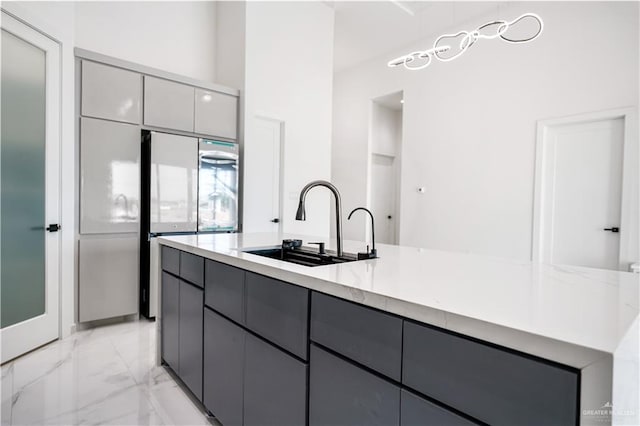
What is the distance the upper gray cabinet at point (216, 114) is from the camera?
3684 mm

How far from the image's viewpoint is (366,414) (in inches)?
37.9

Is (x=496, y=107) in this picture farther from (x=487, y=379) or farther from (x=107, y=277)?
(x=107, y=277)

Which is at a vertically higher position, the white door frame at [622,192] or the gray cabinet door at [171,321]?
the white door frame at [622,192]

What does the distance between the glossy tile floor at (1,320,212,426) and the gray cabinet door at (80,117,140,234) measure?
40.1 inches

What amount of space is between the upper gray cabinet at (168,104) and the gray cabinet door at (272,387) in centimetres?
274

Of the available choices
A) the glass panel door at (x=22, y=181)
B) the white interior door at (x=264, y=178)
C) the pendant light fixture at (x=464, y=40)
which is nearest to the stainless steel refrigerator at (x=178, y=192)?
the white interior door at (x=264, y=178)

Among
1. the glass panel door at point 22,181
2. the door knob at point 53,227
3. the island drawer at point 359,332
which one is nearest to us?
the island drawer at point 359,332

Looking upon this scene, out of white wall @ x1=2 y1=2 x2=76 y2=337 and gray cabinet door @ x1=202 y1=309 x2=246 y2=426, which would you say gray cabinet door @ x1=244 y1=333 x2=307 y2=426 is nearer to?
gray cabinet door @ x1=202 y1=309 x2=246 y2=426

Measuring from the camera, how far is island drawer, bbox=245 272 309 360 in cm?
117

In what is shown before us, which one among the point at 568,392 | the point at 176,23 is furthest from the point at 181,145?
the point at 568,392

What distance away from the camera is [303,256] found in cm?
188

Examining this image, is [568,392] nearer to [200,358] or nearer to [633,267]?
[200,358]

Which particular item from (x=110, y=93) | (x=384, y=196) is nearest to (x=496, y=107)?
(x=384, y=196)

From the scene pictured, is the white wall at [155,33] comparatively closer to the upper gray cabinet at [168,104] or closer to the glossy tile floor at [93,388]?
the upper gray cabinet at [168,104]
